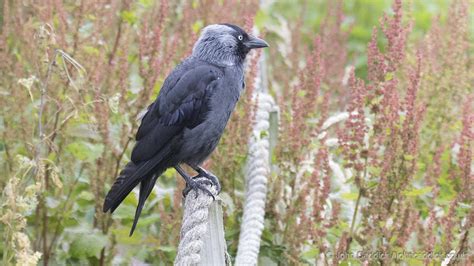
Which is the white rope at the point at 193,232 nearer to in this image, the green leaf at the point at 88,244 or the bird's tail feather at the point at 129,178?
→ the bird's tail feather at the point at 129,178

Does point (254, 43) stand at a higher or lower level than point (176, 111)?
higher

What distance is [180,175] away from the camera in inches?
149

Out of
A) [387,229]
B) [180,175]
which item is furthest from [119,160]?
[387,229]

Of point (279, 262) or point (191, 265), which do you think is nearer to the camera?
point (191, 265)

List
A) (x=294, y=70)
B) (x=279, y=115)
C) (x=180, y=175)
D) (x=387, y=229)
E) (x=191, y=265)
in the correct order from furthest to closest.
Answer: (x=294, y=70)
(x=279, y=115)
(x=180, y=175)
(x=387, y=229)
(x=191, y=265)

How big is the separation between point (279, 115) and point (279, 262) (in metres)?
0.77

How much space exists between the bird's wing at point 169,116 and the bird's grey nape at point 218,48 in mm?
204

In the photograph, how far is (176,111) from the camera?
3.66 m

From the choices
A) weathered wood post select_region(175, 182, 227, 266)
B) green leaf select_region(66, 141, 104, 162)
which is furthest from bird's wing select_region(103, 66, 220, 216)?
weathered wood post select_region(175, 182, 227, 266)

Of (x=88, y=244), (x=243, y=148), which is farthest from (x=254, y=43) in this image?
(x=88, y=244)

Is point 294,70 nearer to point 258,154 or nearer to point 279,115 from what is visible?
point 279,115

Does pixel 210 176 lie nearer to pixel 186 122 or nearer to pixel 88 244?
pixel 186 122

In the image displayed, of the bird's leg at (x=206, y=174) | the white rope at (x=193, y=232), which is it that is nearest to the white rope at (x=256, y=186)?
the bird's leg at (x=206, y=174)

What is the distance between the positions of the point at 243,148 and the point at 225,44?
18.1 inches
